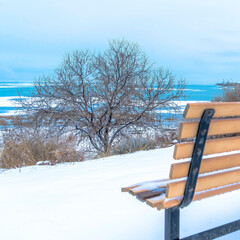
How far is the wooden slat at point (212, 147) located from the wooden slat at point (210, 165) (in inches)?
2.3

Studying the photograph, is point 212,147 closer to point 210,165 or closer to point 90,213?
point 210,165

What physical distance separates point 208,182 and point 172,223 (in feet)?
1.14

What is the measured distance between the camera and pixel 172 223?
1.70 m

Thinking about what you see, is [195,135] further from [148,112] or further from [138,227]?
[148,112]

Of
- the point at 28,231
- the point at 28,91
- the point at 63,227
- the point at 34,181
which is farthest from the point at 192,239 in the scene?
the point at 28,91

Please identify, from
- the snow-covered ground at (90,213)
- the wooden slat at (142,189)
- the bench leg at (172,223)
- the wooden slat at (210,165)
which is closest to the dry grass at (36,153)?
the snow-covered ground at (90,213)

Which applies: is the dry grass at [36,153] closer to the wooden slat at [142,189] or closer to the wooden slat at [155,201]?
the wooden slat at [142,189]

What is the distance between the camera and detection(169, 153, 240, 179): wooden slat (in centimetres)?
155

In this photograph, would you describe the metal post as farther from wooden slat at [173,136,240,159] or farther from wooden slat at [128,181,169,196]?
wooden slat at [128,181,169,196]

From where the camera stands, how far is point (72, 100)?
12836 millimetres

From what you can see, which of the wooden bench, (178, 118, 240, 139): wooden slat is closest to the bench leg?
the wooden bench

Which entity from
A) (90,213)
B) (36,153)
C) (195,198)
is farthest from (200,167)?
(36,153)

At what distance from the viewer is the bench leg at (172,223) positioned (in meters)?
1.70

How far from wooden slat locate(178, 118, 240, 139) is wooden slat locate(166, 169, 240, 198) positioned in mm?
289
